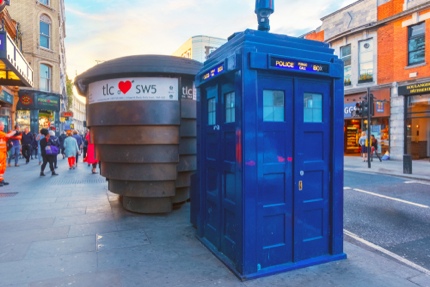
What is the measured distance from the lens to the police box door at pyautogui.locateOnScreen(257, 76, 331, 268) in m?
3.49

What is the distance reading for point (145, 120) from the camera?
5.18 meters

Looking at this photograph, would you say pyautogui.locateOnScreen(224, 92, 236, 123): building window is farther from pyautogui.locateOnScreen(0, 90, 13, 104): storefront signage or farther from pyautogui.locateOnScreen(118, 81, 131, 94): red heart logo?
pyautogui.locateOnScreen(0, 90, 13, 104): storefront signage

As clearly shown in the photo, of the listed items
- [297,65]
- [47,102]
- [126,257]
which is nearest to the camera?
[297,65]

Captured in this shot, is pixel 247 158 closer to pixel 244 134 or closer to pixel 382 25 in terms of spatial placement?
pixel 244 134

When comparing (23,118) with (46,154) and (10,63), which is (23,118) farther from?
(10,63)

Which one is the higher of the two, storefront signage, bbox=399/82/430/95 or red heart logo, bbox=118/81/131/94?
storefront signage, bbox=399/82/430/95

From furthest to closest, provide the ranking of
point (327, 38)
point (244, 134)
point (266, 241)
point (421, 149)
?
point (327, 38) < point (421, 149) < point (266, 241) < point (244, 134)

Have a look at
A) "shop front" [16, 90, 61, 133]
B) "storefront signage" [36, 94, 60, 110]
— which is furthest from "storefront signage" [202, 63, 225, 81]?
"storefront signage" [36, 94, 60, 110]

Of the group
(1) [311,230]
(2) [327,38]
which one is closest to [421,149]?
(2) [327,38]

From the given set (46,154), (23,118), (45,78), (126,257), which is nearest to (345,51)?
(46,154)

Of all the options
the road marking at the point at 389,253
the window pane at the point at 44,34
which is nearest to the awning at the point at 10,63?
the road marking at the point at 389,253

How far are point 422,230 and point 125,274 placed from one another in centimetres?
492

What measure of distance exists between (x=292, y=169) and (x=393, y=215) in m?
4.03

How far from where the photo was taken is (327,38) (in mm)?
22516
